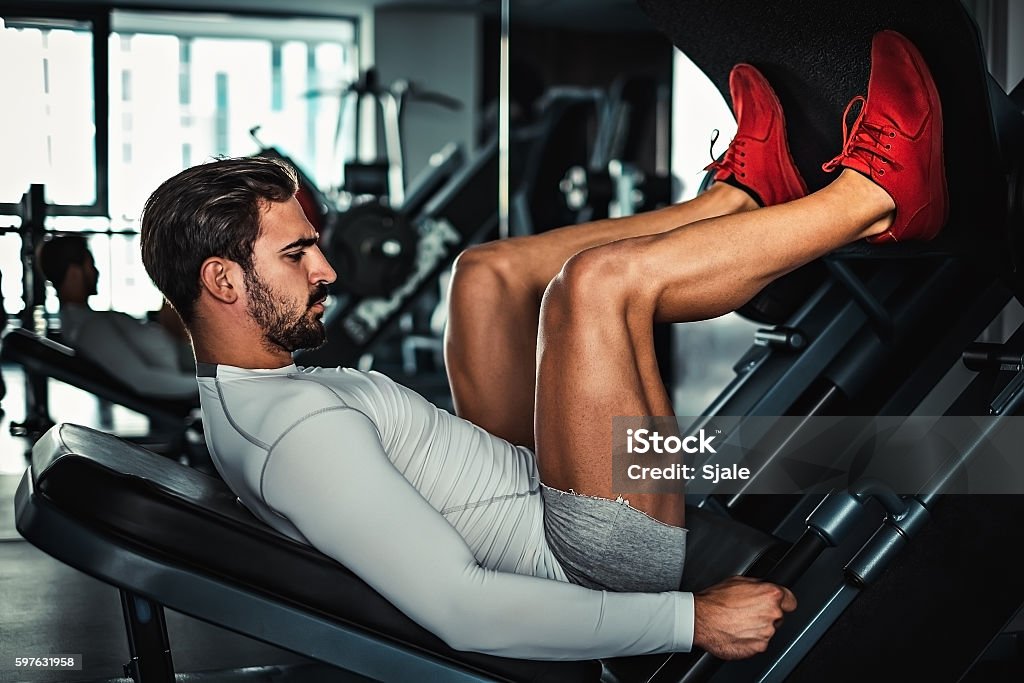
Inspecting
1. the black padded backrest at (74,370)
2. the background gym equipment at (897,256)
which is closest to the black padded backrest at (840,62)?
the background gym equipment at (897,256)

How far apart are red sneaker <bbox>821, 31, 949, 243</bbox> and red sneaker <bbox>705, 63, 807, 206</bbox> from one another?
8.6 inches

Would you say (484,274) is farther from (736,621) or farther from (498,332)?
(736,621)

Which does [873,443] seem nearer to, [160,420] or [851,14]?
[851,14]

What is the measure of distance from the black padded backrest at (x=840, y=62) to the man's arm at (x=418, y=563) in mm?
688

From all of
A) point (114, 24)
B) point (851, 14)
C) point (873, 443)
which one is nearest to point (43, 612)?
point (873, 443)

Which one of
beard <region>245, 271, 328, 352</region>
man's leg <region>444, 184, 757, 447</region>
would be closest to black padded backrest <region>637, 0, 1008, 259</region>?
man's leg <region>444, 184, 757, 447</region>

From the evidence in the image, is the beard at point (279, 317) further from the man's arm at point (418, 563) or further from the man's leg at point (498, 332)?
the man's leg at point (498, 332)

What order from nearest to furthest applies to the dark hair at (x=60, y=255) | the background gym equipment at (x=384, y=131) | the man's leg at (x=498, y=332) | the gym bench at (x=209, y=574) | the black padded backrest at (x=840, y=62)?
the gym bench at (x=209, y=574)
the black padded backrest at (x=840, y=62)
the man's leg at (x=498, y=332)
the dark hair at (x=60, y=255)
the background gym equipment at (x=384, y=131)

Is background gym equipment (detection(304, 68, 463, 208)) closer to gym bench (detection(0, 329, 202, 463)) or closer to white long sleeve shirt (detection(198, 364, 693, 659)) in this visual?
gym bench (detection(0, 329, 202, 463))

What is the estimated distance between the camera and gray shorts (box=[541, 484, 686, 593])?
126 centimetres

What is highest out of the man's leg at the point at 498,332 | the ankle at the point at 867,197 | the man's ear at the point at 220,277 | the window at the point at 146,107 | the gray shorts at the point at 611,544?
the window at the point at 146,107

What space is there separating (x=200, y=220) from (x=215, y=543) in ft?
1.25

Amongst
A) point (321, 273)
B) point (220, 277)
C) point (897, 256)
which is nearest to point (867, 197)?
point (897, 256)

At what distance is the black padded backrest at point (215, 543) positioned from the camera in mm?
→ 1068
